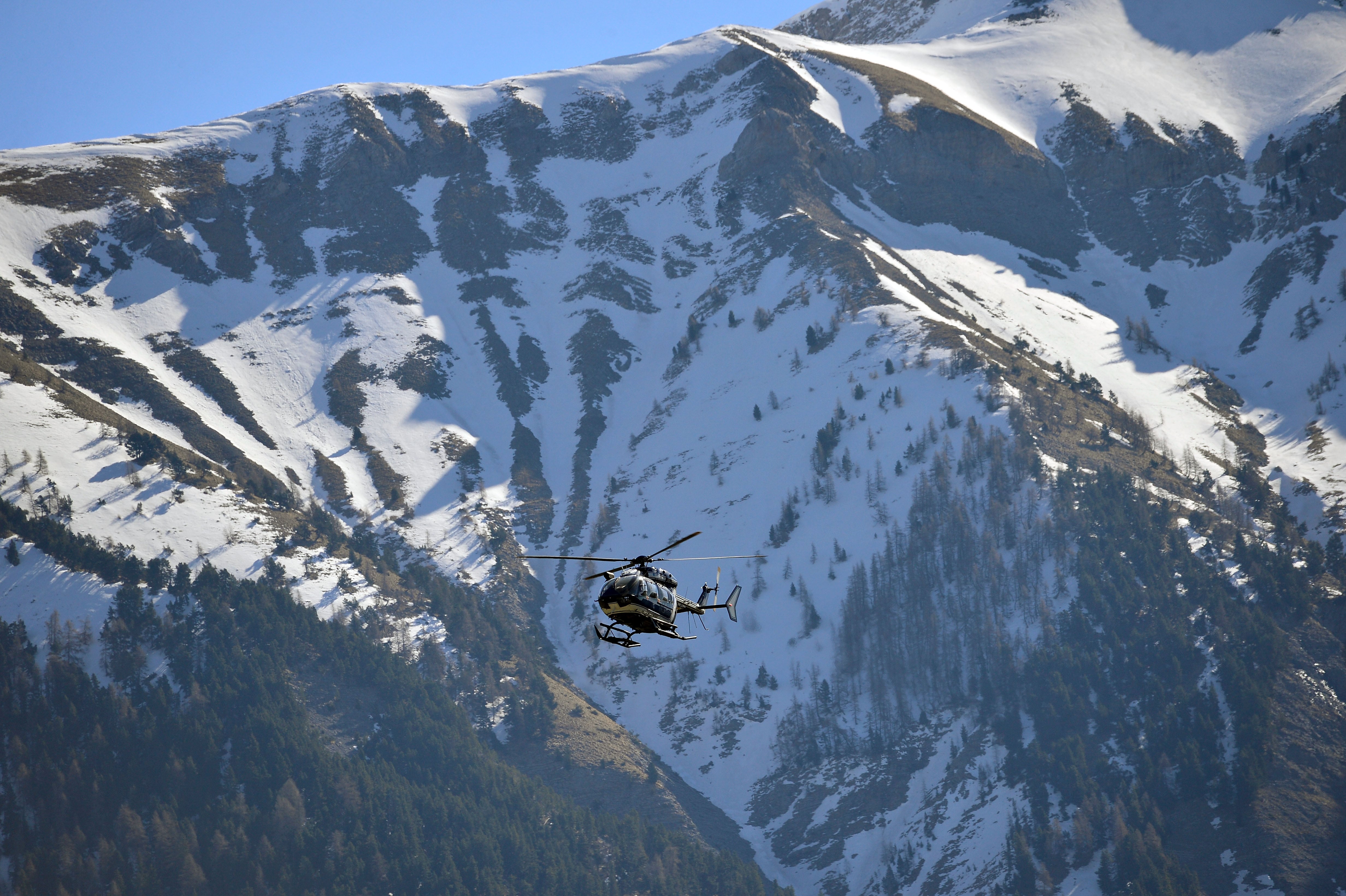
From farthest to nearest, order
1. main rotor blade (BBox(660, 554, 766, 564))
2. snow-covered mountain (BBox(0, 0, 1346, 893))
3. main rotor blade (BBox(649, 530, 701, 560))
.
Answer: snow-covered mountain (BBox(0, 0, 1346, 893)) < main rotor blade (BBox(660, 554, 766, 564)) < main rotor blade (BBox(649, 530, 701, 560))

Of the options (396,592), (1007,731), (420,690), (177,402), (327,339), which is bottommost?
(1007,731)

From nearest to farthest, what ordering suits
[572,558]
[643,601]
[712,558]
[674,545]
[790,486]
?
[572,558]
[674,545]
[643,601]
[712,558]
[790,486]

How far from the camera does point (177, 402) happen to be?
168 m

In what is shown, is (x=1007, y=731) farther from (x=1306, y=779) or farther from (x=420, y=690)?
(x=420, y=690)

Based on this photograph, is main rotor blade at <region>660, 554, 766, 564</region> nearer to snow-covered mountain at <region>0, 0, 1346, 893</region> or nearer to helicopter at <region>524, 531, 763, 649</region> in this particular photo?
helicopter at <region>524, 531, 763, 649</region>

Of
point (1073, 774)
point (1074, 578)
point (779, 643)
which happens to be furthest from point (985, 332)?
point (1073, 774)

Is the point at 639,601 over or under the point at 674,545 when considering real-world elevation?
under

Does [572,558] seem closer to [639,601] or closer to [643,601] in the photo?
[639,601]

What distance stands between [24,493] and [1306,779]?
139119 mm

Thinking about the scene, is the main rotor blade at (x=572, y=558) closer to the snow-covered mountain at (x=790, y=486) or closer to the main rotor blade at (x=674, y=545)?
the main rotor blade at (x=674, y=545)

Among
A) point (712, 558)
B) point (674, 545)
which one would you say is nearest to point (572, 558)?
point (674, 545)

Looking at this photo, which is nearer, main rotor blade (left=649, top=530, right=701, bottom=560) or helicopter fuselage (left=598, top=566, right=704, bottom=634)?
main rotor blade (left=649, top=530, right=701, bottom=560)

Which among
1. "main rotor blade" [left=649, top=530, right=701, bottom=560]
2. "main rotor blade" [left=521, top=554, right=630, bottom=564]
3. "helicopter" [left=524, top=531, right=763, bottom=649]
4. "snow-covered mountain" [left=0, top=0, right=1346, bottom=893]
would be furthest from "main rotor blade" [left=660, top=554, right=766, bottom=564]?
"snow-covered mountain" [left=0, top=0, right=1346, bottom=893]

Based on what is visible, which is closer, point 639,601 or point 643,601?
point 639,601
